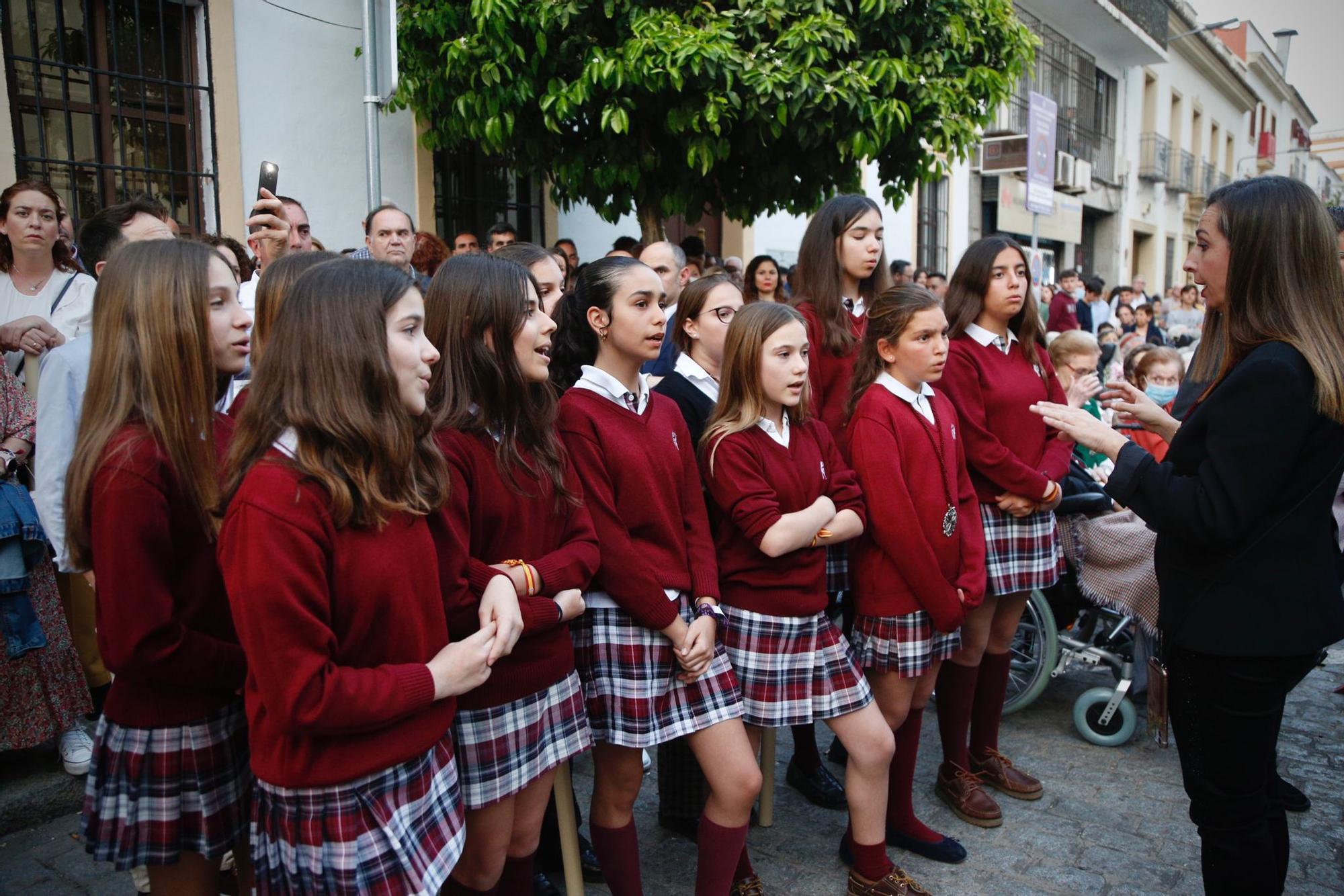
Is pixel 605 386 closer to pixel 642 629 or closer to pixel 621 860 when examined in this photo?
pixel 642 629

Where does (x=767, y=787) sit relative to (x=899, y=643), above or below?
below

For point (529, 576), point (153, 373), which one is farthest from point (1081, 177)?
point (153, 373)

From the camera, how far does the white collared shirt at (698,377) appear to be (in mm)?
3180

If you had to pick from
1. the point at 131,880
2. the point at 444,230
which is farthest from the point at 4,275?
the point at 444,230

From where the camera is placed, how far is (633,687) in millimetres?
2506

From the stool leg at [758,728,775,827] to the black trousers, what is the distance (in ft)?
4.20

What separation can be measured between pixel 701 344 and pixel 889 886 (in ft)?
5.64

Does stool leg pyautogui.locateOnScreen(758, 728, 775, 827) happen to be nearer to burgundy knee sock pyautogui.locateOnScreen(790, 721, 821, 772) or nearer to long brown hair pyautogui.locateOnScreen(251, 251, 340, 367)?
burgundy knee sock pyautogui.locateOnScreen(790, 721, 821, 772)

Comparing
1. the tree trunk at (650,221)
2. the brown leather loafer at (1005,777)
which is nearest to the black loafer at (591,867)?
the brown leather loafer at (1005,777)

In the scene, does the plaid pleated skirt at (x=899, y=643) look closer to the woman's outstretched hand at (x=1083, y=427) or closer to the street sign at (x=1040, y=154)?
the woman's outstretched hand at (x=1083, y=427)

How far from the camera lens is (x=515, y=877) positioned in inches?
91.7

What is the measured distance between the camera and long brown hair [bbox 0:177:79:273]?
12.3ft

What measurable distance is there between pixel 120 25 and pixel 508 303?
4.97 meters

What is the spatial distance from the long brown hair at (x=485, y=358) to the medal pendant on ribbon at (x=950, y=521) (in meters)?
1.31
